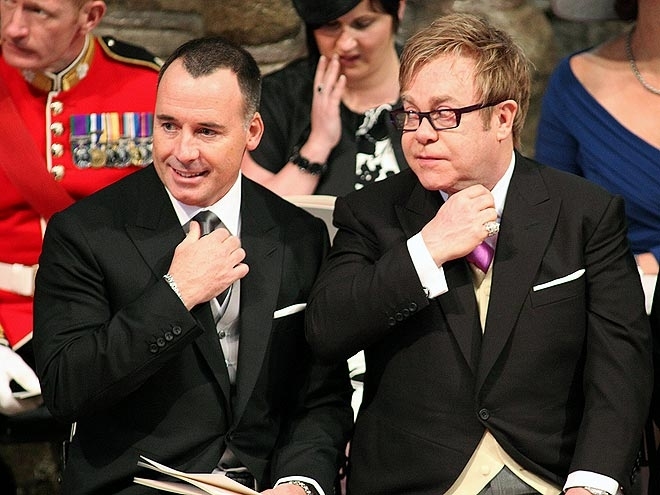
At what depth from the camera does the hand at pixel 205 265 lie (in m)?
2.63

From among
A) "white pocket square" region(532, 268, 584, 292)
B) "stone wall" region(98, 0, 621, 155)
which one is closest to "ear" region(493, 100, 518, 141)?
"white pocket square" region(532, 268, 584, 292)

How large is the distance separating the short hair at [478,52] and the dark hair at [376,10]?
1.18 meters

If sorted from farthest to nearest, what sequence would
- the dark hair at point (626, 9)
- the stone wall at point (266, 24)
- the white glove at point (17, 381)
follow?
the stone wall at point (266, 24), the dark hair at point (626, 9), the white glove at point (17, 381)

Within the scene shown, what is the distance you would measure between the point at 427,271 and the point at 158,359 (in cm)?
58

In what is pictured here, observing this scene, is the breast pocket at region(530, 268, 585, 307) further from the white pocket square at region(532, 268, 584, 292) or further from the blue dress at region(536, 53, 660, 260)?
the blue dress at region(536, 53, 660, 260)

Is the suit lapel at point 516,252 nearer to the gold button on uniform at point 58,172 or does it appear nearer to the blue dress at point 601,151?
the blue dress at point 601,151

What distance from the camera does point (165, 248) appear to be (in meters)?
2.75

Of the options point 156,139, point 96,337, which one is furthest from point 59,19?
point 96,337

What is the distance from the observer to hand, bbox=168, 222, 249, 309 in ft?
8.62

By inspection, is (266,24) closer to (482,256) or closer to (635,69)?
(635,69)

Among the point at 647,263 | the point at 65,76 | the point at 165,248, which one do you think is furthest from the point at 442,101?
the point at 65,76

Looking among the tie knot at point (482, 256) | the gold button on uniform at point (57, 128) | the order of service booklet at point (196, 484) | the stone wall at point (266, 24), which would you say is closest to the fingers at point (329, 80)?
the gold button on uniform at point (57, 128)

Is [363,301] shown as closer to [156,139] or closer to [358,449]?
[358,449]

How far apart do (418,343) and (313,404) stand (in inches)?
11.7
